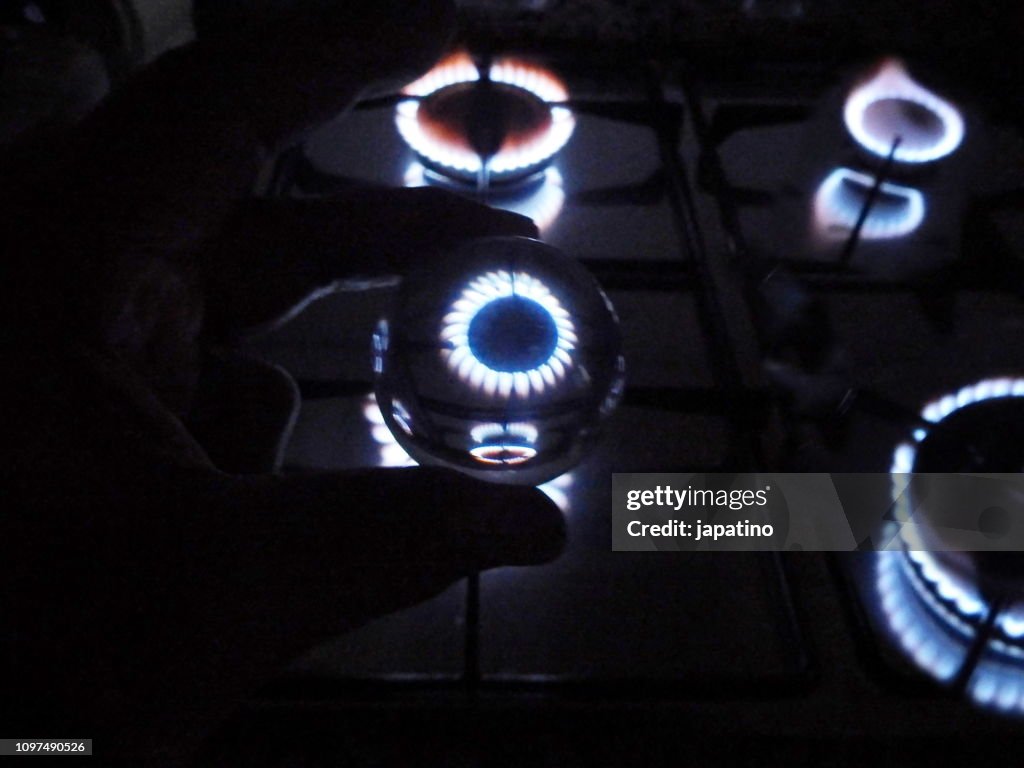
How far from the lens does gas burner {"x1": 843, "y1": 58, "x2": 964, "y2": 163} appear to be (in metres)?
0.69

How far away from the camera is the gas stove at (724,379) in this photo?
0.39m

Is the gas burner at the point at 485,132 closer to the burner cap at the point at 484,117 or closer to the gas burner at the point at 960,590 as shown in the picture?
the burner cap at the point at 484,117

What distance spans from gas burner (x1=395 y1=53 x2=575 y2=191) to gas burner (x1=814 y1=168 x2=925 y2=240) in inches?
9.1

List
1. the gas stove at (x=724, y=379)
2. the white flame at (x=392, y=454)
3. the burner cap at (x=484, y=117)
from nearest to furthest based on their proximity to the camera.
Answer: the gas stove at (x=724, y=379) → the white flame at (x=392, y=454) → the burner cap at (x=484, y=117)

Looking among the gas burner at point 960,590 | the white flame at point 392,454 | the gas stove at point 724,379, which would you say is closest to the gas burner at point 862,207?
the gas stove at point 724,379

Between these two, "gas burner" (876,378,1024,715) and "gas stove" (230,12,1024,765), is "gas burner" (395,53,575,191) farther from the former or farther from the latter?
"gas burner" (876,378,1024,715)

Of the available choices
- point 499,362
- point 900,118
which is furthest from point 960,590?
point 900,118

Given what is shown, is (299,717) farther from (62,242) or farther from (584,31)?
(584,31)

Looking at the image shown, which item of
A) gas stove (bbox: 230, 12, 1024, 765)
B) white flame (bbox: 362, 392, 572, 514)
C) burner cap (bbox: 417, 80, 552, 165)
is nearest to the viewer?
gas stove (bbox: 230, 12, 1024, 765)

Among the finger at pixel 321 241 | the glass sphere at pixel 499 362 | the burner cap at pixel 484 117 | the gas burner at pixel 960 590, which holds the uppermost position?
the burner cap at pixel 484 117

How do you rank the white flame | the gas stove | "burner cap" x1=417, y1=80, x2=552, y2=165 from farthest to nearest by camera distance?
1. "burner cap" x1=417, y1=80, x2=552, y2=165
2. the white flame
3. the gas stove

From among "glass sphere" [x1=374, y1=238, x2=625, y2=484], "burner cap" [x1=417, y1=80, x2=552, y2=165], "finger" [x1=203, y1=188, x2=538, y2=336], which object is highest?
"burner cap" [x1=417, y1=80, x2=552, y2=165]

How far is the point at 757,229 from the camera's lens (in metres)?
0.67

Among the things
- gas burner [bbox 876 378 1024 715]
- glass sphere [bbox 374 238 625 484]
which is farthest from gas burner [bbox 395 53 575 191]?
gas burner [bbox 876 378 1024 715]
